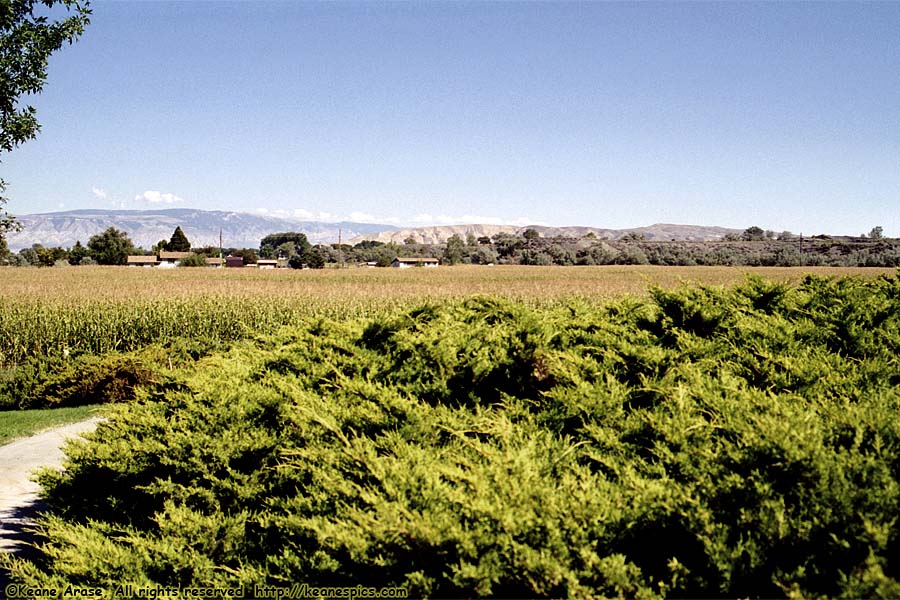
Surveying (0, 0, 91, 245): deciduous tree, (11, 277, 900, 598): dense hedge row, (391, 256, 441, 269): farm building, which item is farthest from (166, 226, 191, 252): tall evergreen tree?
(11, 277, 900, 598): dense hedge row

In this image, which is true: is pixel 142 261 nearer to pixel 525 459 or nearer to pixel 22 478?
pixel 22 478

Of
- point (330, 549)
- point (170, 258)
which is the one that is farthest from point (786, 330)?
point (170, 258)

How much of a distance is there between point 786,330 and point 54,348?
16097 millimetres

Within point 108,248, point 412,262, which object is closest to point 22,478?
point 108,248

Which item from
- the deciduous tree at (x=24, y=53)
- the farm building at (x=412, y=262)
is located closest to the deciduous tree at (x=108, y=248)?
the farm building at (x=412, y=262)

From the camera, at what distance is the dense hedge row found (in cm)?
219

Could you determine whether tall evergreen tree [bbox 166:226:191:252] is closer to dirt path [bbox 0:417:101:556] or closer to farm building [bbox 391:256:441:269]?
farm building [bbox 391:256:441:269]

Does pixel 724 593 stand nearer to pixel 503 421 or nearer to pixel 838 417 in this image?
pixel 838 417

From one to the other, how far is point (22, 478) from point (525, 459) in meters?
5.94

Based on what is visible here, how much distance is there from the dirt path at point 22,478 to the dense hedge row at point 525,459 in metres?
0.82

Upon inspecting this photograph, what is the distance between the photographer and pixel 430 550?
93.1 inches

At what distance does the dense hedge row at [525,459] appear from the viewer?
7.20ft

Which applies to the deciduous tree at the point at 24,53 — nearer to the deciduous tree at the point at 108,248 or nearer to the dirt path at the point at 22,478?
the dirt path at the point at 22,478

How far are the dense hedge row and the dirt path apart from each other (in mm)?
823
